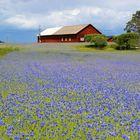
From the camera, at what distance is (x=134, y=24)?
87.1 m

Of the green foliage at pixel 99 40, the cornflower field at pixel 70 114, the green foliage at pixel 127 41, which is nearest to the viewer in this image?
the cornflower field at pixel 70 114

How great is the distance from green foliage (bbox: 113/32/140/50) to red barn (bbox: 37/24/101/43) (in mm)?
25967

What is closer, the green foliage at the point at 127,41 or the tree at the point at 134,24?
the green foliage at the point at 127,41

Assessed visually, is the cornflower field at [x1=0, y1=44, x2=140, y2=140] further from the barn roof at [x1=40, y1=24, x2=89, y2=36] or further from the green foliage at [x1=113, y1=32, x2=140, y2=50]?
the barn roof at [x1=40, y1=24, x2=89, y2=36]

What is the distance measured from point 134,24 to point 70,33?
1492 centimetres

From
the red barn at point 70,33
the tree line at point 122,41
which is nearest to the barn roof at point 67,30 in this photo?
the red barn at point 70,33

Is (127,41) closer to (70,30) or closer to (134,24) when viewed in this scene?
(134,24)

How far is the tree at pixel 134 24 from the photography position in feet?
283

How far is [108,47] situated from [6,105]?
6024 cm

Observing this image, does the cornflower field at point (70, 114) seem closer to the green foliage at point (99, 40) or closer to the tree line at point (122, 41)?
the tree line at point (122, 41)

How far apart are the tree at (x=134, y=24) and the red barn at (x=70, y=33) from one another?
9327mm

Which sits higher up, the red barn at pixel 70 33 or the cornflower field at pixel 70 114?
the cornflower field at pixel 70 114

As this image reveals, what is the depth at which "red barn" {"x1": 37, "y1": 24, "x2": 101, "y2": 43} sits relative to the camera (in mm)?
91500

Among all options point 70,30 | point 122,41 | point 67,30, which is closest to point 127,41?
point 122,41
